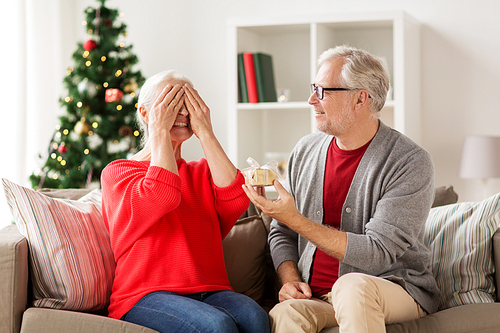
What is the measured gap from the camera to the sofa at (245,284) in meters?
1.63

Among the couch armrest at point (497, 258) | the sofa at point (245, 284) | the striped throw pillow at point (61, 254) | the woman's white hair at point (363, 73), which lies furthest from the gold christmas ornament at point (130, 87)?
the couch armrest at point (497, 258)

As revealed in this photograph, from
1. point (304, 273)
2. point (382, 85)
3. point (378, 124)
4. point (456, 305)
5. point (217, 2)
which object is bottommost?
point (456, 305)

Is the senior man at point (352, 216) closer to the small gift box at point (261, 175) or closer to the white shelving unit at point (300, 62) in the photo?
the small gift box at point (261, 175)

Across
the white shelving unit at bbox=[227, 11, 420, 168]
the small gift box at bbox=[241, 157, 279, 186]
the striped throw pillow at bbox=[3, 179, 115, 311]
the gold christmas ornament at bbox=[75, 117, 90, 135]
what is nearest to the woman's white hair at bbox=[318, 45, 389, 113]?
the small gift box at bbox=[241, 157, 279, 186]

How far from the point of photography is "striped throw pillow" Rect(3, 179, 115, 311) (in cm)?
174

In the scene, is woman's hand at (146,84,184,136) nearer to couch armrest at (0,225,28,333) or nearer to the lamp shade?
couch armrest at (0,225,28,333)

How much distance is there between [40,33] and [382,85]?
2.85 metres

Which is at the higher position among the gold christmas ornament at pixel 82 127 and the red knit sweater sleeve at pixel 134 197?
the gold christmas ornament at pixel 82 127

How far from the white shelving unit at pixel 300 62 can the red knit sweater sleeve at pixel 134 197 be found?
182 centimetres

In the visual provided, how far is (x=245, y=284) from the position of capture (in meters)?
2.12

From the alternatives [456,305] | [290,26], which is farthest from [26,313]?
[290,26]

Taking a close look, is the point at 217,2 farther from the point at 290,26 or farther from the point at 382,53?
the point at 382,53

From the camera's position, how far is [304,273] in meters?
1.93

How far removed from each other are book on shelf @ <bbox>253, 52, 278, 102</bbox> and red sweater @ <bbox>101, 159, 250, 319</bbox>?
1.76 metres
